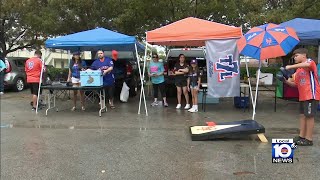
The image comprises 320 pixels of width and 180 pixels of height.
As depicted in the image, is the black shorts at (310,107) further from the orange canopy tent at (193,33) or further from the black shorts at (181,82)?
the black shorts at (181,82)

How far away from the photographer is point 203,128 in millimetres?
7539

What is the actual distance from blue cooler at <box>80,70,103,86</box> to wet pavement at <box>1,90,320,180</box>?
2.83ft

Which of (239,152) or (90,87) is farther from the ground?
(90,87)

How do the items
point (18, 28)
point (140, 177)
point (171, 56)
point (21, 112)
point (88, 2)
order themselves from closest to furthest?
point (140, 177), point (21, 112), point (171, 56), point (88, 2), point (18, 28)

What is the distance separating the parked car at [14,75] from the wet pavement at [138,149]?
6428 millimetres

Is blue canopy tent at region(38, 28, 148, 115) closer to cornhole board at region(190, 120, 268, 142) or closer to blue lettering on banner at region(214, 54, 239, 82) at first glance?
blue lettering on banner at region(214, 54, 239, 82)

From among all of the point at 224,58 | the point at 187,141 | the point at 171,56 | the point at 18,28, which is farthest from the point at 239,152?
the point at 18,28

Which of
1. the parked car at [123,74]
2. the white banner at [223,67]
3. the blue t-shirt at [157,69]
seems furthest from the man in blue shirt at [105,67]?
the white banner at [223,67]

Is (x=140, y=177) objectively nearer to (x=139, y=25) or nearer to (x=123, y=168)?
(x=123, y=168)

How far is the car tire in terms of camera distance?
16906 mm

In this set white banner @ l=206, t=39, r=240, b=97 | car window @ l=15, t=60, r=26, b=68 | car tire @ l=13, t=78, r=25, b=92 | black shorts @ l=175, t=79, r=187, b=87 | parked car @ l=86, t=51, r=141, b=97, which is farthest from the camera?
car window @ l=15, t=60, r=26, b=68

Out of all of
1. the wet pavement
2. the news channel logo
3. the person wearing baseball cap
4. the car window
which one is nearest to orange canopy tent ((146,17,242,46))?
the person wearing baseball cap

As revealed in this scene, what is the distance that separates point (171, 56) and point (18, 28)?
1776 cm

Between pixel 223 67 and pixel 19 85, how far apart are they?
10719 millimetres
